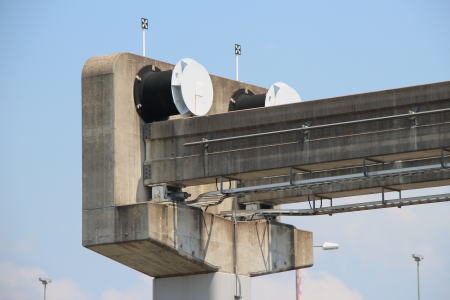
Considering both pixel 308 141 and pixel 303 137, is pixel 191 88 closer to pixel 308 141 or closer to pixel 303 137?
pixel 303 137

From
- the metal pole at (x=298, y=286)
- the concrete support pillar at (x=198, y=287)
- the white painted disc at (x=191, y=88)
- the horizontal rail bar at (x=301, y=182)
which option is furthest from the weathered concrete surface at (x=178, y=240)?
the metal pole at (x=298, y=286)

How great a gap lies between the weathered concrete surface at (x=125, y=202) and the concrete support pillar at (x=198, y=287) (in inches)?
11.2

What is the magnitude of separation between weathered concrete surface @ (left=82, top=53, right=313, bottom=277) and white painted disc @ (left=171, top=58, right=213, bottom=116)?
1284 mm

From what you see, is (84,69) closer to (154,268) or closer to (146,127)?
(146,127)

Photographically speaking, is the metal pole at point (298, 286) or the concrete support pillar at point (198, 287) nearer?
the concrete support pillar at point (198, 287)

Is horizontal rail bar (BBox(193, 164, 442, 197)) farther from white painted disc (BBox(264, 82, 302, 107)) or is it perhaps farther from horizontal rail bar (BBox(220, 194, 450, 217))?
white painted disc (BBox(264, 82, 302, 107))

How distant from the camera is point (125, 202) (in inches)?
1923

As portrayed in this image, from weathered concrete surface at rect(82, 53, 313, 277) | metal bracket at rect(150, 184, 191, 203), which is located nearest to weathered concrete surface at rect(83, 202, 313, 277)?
weathered concrete surface at rect(82, 53, 313, 277)

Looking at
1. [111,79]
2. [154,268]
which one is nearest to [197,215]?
[154,268]

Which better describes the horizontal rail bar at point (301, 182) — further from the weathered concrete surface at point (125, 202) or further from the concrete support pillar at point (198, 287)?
the concrete support pillar at point (198, 287)

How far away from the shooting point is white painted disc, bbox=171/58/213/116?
50.0 m

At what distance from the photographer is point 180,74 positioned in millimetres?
50156

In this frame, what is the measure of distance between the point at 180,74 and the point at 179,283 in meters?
7.14

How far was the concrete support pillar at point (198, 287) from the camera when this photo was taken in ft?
166
